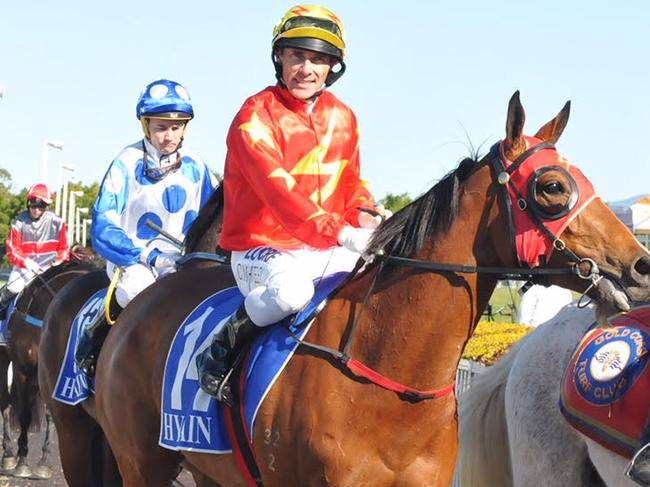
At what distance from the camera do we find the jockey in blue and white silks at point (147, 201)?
590 centimetres

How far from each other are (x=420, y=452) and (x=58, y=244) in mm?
9227

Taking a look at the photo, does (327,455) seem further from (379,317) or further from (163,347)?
(163,347)

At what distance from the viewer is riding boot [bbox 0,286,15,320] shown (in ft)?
36.3

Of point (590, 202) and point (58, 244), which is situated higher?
point (590, 202)

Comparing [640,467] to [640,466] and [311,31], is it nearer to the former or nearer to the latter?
[640,466]

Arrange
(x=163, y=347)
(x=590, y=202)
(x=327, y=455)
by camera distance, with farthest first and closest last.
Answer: (x=163, y=347) → (x=327, y=455) → (x=590, y=202)

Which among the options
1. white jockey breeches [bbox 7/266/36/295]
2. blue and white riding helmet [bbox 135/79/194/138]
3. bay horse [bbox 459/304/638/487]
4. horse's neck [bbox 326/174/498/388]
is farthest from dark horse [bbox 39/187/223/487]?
white jockey breeches [bbox 7/266/36/295]

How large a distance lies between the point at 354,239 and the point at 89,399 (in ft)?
9.28

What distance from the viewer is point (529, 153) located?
3615 millimetres

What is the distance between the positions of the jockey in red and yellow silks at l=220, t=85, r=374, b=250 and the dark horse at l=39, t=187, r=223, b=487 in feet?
3.55

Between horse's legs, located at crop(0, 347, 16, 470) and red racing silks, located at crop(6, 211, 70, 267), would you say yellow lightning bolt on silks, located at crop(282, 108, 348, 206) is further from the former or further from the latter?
red racing silks, located at crop(6, 211, 70, 267)

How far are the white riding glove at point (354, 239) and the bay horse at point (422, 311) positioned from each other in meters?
0.03

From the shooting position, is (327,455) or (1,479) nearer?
(327,455)

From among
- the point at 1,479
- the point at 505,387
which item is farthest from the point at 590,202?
the point at 1,479
